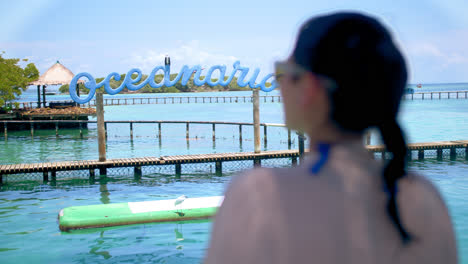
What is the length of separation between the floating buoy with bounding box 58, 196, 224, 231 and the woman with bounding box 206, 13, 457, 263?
824 cm

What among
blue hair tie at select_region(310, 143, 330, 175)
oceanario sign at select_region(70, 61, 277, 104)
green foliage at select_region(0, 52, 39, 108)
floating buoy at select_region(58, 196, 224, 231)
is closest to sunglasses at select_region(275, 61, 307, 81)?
blue hair tie at select_region(310, 143, 330, 175)

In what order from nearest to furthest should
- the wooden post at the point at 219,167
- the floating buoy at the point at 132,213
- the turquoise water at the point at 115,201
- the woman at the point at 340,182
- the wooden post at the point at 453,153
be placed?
the woman at the point at 340,182, the turquoise water at the point at 115,201, the floating buoy at the point at 132,213, the wooden post at the point at 219,167, the wooden post at the point at 453,153

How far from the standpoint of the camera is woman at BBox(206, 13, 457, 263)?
76cm

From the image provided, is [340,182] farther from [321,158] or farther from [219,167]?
[219,167]

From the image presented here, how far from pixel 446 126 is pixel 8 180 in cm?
3334

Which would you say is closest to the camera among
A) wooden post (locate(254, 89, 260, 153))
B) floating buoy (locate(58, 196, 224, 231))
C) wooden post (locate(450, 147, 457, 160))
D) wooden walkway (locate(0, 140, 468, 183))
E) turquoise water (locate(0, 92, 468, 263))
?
turquoise water (locate(0, 92, 468, 263))

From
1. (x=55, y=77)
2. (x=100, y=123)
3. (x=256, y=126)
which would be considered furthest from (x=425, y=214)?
(x=55, y=77)

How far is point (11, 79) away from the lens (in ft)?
134

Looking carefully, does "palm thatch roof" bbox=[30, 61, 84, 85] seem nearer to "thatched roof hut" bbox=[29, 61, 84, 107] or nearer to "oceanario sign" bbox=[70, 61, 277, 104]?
"thatched roof hut" bbox=[29, 61, 84, 107]

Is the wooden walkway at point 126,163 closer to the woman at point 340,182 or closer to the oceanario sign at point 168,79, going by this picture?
the oceanario sign at point 168,79

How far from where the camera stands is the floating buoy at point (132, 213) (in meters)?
9.06

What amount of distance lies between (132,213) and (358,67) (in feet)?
28.7

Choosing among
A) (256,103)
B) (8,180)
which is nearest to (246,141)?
(256,103)

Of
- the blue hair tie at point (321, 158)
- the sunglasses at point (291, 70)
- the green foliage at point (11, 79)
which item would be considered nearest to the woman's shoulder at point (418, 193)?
the blue hair tie at point (321, 158)
